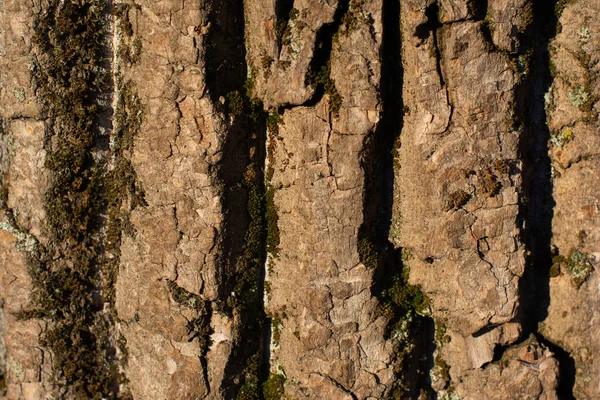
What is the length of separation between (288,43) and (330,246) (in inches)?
66.4

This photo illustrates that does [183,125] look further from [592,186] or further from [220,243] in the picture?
[592,186]

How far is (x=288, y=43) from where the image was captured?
4.54 meters

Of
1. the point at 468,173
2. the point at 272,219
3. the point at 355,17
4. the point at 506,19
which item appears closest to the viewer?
the point at 355,17

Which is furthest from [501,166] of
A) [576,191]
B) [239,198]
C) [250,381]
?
[250,381]

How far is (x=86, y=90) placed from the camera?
4.96 metres

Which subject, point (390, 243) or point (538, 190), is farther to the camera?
point (538, 190)

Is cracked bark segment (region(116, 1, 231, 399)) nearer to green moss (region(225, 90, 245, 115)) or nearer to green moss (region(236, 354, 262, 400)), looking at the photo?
A: green moss (region(225, 90, 245, 115))

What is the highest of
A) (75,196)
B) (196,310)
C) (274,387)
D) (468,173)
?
(468,173)

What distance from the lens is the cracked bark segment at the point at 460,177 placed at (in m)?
4.62

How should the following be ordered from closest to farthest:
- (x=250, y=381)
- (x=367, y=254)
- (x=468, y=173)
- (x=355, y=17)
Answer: (x=355, y=17)
(x=468, y=173)
(x=367, y=254)
(x=250, y=381)

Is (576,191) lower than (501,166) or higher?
lower

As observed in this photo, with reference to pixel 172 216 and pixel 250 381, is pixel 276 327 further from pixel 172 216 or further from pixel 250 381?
pixel 172 216

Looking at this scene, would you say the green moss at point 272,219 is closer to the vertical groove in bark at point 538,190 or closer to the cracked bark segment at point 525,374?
the vertical groove in bark at point 538,190

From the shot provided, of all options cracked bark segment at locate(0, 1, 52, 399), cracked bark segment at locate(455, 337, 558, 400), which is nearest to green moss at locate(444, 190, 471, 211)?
cracked bark segment at locate(455, 337, 558, 400)
